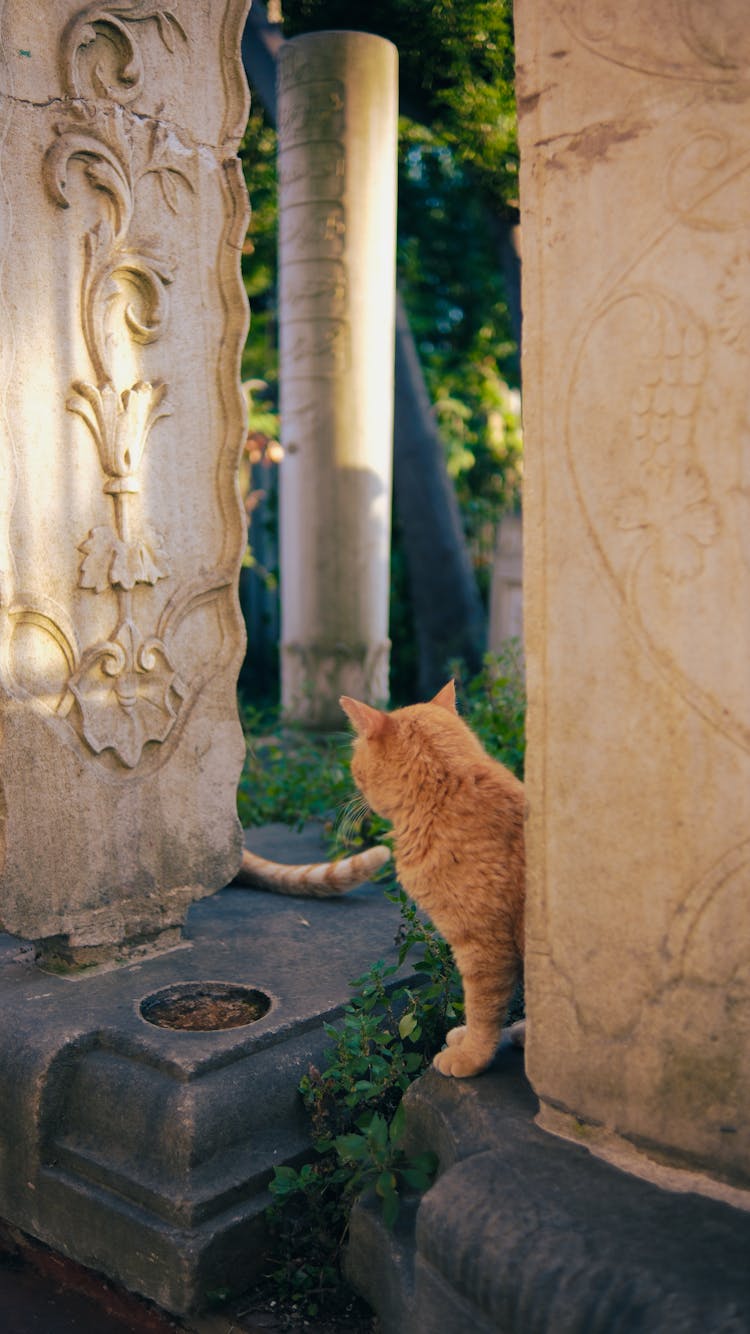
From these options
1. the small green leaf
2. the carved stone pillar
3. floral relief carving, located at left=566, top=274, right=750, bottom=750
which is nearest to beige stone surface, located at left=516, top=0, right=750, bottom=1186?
floral relief carving, located at left=566, top=274, right=750, bottom=750

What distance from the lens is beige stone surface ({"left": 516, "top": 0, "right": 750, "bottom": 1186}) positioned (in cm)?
171

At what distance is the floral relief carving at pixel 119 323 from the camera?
9.43 feet

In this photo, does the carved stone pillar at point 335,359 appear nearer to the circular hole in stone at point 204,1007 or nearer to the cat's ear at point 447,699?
the circular hole in stone at point 204,1007

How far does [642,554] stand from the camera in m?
1.80

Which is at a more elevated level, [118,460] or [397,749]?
[118,460]

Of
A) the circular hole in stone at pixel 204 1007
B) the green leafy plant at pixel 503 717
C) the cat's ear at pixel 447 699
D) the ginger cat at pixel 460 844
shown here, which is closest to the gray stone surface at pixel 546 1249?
the ginger cat at pixel 460 844

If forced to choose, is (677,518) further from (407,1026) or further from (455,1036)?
(407,1026)

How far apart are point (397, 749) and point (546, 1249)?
3.26ft

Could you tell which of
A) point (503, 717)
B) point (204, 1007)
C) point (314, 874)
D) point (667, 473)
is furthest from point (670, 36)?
point (503, 717)

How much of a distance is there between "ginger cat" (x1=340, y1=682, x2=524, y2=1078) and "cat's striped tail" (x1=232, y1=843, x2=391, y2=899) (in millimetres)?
1075

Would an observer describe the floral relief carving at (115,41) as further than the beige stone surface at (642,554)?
Yes

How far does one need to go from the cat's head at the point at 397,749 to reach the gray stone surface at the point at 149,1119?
0.68 meters

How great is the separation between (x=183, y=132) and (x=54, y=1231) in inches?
109

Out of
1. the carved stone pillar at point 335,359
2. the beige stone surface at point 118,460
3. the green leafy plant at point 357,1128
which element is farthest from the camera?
the carved stone pillar at point 335,359
